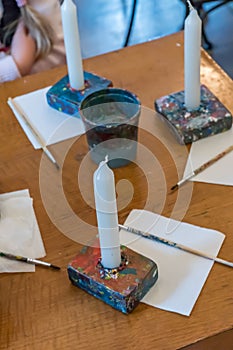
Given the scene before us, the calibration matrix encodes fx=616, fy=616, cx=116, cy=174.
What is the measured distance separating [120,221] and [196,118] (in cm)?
28

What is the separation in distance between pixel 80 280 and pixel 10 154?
37 centimetres

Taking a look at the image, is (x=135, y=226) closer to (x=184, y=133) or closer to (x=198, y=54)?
(x=184, y=133)

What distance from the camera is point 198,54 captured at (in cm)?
114

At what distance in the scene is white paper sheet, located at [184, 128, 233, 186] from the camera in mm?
1081

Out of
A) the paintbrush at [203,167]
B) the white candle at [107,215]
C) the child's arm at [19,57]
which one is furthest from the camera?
the child's arm at [19,57]

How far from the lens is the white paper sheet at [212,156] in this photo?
108cm

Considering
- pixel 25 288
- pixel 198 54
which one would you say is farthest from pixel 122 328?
pixel 198 54

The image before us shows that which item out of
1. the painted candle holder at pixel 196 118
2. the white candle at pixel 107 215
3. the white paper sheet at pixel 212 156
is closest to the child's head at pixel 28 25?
the painted candle holder at pixel 196 118

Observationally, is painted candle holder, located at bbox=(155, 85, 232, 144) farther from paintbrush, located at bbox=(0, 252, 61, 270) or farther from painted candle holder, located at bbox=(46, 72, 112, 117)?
paintbrush, located at bbox=(0, 252, 61, 270)

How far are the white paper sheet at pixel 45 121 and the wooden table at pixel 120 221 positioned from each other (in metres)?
0.02

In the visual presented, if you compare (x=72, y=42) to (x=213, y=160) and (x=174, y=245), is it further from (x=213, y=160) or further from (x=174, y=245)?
(x=174, y=245)

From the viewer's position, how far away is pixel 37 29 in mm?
1703

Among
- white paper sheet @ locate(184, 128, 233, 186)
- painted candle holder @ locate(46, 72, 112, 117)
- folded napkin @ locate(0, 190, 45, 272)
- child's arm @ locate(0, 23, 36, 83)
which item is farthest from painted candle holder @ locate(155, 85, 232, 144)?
child's arm @ locate(0, 23, 36, 83)

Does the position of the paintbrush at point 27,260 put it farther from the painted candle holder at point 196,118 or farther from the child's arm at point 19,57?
the child's arm at point 19,57
